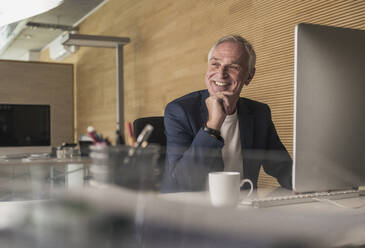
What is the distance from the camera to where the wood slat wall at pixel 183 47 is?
2582mm

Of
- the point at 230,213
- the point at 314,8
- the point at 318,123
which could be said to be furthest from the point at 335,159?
the point at 314,8

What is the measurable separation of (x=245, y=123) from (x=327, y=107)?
630 mm

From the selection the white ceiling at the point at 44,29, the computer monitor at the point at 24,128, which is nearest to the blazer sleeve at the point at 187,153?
the computer monitor at the point at 24,128

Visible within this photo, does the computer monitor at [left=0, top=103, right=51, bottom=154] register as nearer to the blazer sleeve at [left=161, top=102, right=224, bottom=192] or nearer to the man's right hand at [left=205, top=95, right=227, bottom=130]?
the blazer sleeve at [left=161, top=102, right=224, bottom=192]

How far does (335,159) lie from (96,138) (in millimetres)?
660

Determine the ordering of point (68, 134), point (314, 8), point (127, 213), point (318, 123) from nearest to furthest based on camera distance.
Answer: point (127, 213) → point (318, 123) → point (314, 8) → point (68, 134)

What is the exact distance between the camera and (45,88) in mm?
6551

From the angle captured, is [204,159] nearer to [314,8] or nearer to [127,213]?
[127,213]

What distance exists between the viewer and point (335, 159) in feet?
3.24

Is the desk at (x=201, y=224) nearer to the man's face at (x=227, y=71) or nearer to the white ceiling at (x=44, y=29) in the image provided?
the man's face at (x=227, y=71)

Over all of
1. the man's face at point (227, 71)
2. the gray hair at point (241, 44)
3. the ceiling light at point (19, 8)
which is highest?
the ceiling light at point (19, 8)

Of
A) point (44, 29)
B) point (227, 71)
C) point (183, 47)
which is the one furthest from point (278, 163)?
point (44, 29)

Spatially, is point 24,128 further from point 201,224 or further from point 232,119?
point 201,224

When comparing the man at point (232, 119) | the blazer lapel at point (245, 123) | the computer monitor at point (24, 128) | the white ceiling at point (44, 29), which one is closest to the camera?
the man at point (232, 119)
